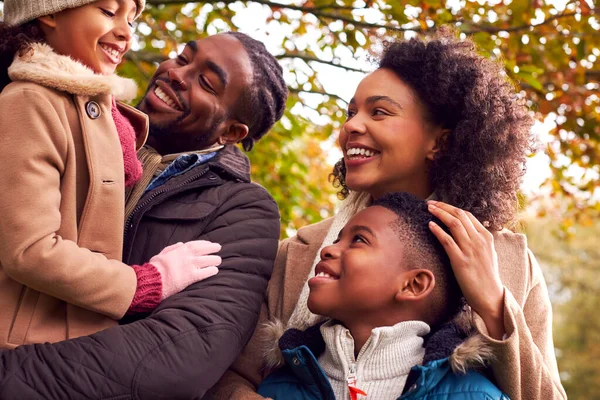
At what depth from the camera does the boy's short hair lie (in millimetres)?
2764

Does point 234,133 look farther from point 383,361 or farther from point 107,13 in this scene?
point 383,361

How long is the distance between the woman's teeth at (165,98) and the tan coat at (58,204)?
626mm

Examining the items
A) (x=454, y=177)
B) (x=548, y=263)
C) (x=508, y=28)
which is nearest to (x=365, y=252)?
(x=454, y=177)

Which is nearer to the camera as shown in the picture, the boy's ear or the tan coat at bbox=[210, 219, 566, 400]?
the tan coat at bbox=[210, 219, 566, 400]

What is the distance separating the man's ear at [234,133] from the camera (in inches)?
135

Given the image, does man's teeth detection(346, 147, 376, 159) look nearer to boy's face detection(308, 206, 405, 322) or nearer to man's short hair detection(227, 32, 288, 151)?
boy's face detection(308, 206, 405, 322)

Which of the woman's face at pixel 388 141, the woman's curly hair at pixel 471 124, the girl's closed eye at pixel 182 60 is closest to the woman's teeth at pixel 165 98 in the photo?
the girl's closed eye at pixel 182 60

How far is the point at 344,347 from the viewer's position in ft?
8.96

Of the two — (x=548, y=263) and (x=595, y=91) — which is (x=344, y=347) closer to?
(x=595, y=91)

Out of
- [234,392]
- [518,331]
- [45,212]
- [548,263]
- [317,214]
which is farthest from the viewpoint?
[548,263]

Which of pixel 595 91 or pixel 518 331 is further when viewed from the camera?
pixel 595 91

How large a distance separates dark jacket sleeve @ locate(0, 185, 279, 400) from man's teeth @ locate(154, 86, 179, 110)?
51 centimetres

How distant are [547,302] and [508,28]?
2573 millimetres

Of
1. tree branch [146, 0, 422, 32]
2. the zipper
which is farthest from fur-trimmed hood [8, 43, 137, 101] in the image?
tree branch [146, 0, 422, 32]
